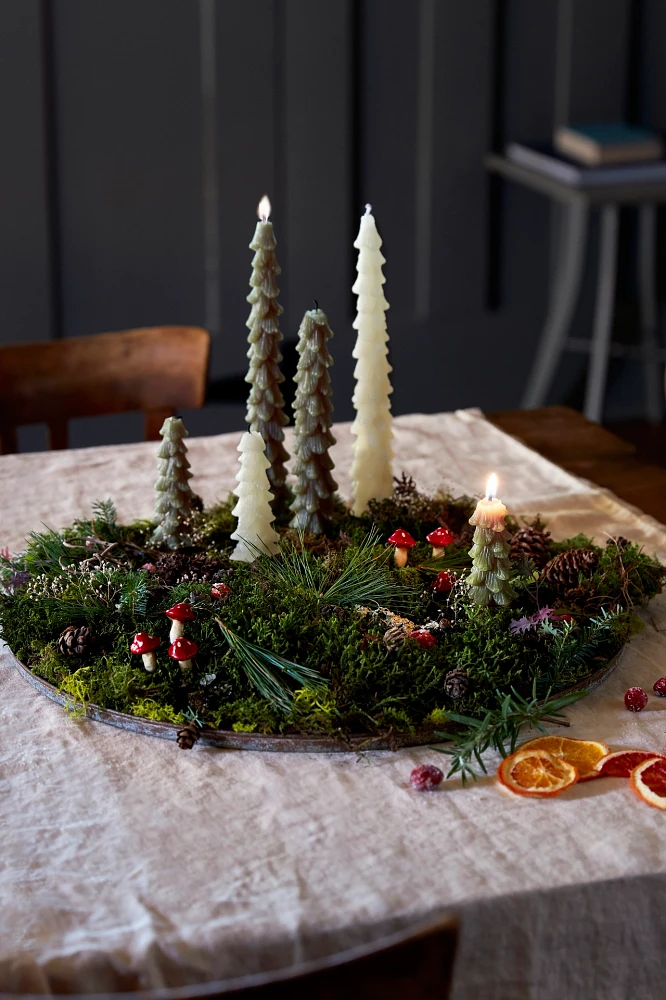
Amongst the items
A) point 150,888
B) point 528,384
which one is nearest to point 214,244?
point 528,384

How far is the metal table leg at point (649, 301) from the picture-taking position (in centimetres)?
357

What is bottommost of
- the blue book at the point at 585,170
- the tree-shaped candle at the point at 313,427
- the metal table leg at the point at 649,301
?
the metal table leg at the point at 649,301

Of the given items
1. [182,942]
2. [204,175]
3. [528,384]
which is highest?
[204,175]

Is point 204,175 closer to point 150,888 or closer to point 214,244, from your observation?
point 214,244

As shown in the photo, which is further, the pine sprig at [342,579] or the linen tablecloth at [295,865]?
the pine sprig at [342,579]

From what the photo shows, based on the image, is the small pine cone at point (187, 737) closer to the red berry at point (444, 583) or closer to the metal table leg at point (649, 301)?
the red berry at point (444, 583)

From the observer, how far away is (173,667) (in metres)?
1.03

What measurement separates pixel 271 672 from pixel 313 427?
0.29 meters

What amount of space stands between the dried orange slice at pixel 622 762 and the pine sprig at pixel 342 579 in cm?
26

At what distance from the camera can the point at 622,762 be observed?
94 cm

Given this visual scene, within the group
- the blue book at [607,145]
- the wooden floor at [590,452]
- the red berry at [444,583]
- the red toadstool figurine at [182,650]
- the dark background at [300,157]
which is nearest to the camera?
the red toadstool figurine at [182,650]

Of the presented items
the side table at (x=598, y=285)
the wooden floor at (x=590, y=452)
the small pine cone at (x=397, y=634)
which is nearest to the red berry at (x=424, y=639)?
the small pine cone at (x=397, y=634)

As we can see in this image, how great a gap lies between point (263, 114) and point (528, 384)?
3.73ft

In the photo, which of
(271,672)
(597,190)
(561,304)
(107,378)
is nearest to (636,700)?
(271,672)
